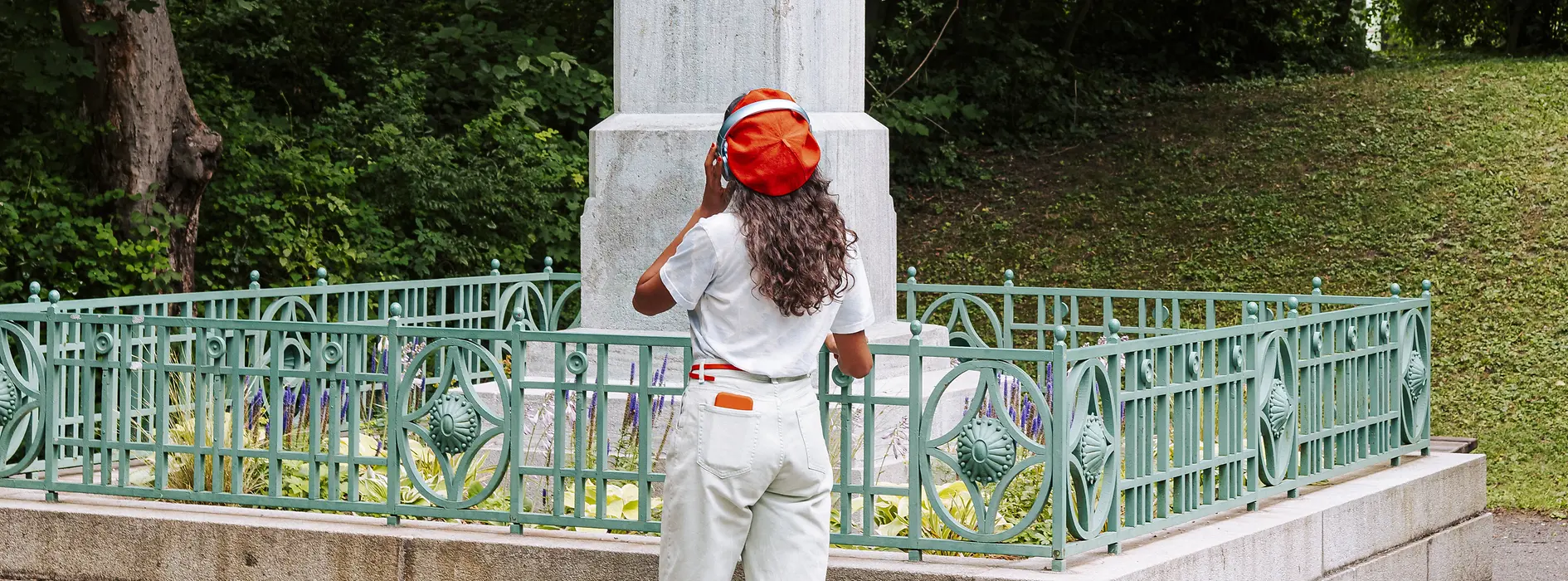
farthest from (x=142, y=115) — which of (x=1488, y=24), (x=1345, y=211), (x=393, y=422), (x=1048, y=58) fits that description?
(x=1488, y=24)

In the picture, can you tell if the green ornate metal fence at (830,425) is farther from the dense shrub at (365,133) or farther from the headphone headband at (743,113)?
the dense shrub at (365,133)

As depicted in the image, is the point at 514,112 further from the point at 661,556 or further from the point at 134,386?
the point at 661,556

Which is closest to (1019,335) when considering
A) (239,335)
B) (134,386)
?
(134,386)

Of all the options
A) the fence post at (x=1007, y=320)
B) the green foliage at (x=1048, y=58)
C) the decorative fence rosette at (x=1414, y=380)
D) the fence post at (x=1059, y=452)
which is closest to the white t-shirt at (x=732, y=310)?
the fence post at (x=1059, y=452)

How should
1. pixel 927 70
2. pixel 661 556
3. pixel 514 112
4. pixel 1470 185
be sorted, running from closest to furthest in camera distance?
1. pixel 661 556
2. pixel 514 112
3. pixel 1470 185
4. pixel 927 70

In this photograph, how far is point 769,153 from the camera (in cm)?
403

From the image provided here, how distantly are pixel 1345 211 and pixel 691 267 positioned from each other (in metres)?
12.8

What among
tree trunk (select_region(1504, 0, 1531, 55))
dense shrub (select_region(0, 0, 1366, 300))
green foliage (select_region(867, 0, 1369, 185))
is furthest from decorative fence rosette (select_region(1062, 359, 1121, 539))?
tree trunk (select_region(1504, 0, 1531, 55))

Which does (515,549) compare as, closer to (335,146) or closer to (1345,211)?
(335,146)

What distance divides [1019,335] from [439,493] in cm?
864

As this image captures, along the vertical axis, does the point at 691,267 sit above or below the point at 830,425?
above

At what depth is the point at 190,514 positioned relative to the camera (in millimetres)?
5664

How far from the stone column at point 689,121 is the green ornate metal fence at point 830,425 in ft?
1.27

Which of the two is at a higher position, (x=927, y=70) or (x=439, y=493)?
(x=927, y=70)
